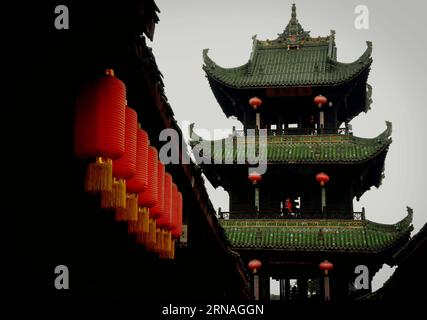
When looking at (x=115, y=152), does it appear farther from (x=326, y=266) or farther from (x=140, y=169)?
(x=326, y=266)

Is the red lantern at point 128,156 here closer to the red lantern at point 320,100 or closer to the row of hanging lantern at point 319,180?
the row of hanging lantern at point 319,180

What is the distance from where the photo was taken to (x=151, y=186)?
5.81 metres

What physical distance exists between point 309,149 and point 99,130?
17.6m

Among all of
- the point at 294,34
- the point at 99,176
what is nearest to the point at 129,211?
the point at 99,176

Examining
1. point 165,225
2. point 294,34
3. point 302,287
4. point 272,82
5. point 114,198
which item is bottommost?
point 302,287

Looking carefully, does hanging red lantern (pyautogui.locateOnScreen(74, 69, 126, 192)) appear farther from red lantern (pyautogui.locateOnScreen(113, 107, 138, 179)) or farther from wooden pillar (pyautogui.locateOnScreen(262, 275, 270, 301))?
wooden pillar (pyautogui.locateOnScreen(262, 275, 270, 301))

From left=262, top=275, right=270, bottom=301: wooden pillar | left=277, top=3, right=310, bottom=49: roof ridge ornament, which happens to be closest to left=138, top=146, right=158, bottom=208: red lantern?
left=262, top=275, right=270, bottom=301: wooden pillar

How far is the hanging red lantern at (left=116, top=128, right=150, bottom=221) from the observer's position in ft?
17.0

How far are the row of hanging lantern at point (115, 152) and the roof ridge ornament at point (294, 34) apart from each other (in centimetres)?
1986

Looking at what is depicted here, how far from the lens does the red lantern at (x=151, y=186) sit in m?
5.70

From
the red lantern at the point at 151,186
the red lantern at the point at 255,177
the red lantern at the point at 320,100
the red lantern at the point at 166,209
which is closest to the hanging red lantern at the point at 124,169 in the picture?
the red lantern at the point at 151,186

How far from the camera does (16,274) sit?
5.98m

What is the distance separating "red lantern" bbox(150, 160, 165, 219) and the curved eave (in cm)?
1630
